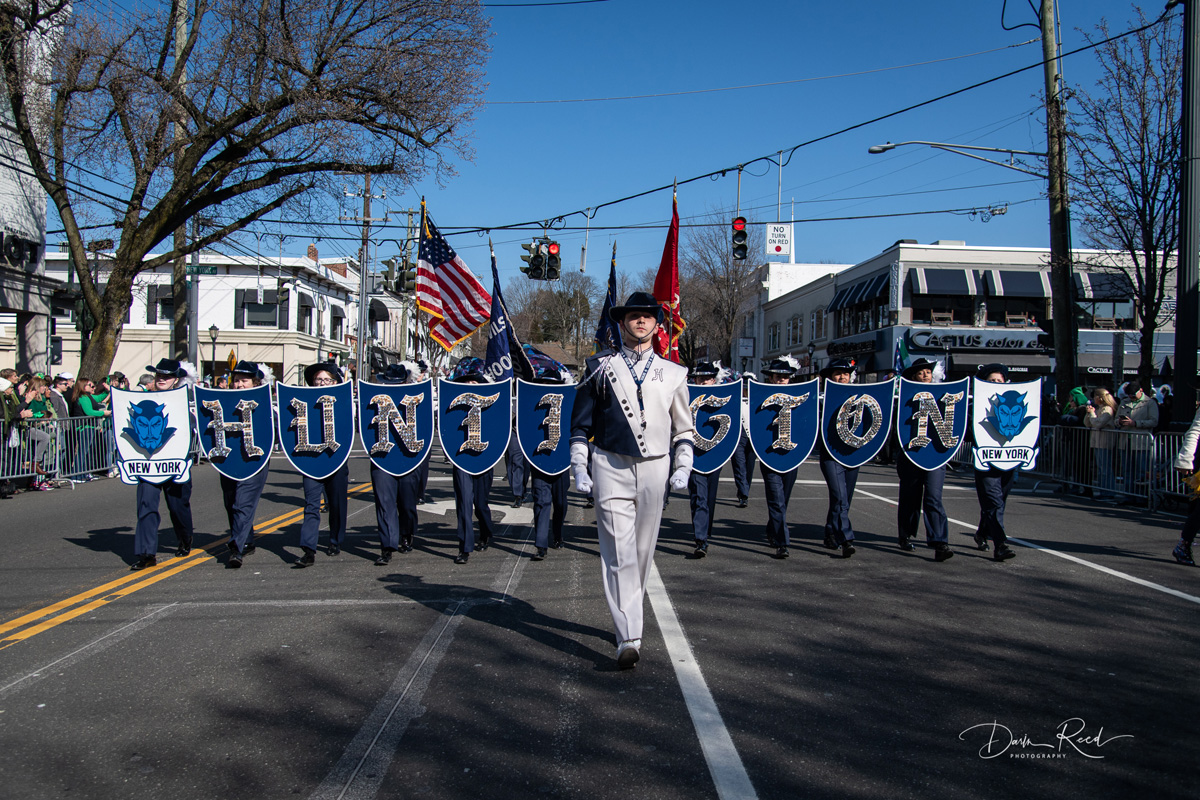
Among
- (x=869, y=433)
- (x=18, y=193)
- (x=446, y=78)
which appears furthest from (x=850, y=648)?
(x=18, y=193)

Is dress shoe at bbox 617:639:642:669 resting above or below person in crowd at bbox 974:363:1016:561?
below

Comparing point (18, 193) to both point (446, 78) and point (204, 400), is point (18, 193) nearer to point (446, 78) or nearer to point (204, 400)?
point (446, 78)

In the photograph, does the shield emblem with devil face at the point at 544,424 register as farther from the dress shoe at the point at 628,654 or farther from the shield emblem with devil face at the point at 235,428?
the dress shoe at the point at 628,654

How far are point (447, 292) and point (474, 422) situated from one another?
4.25 metres

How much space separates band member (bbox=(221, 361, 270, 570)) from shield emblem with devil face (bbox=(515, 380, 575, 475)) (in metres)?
2.43

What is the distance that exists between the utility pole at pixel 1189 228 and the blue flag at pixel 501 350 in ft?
31.2

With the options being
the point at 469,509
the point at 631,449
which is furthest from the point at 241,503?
the point at 631,449

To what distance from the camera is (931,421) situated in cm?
853

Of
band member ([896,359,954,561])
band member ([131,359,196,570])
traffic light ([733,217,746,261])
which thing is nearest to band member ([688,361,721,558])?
band member ([896,359,954,561])

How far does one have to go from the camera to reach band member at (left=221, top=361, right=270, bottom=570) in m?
7.66

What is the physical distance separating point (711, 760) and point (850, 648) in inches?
75.0

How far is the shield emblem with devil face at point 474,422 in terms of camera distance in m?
8.37

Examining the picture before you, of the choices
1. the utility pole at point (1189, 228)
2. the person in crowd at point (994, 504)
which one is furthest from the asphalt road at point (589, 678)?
the utility pole at point (1189, 228)
